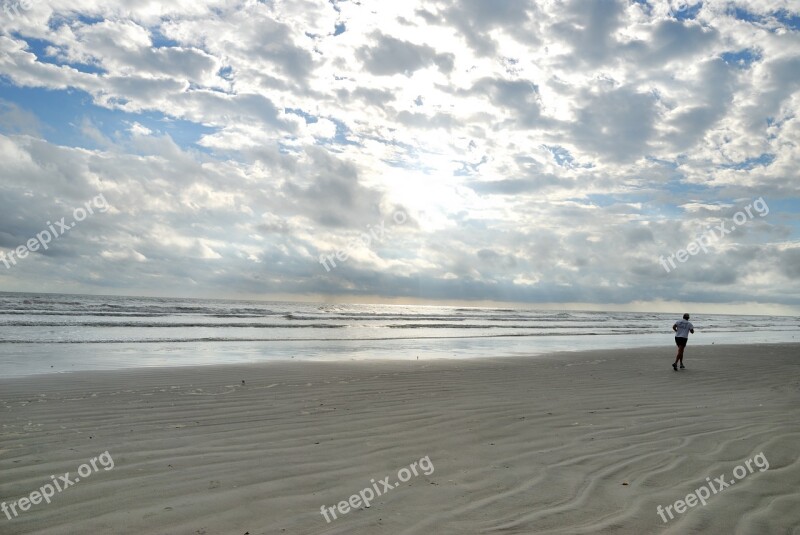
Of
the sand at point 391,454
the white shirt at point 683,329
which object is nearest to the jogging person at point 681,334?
the white shirt at point 683,329

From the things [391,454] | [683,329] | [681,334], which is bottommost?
[391,454]

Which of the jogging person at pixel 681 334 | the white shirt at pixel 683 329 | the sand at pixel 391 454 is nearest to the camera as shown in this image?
the sand at pixel 391 454

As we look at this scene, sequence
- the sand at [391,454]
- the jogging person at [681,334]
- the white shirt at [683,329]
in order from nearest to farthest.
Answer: the sand at [391,454] → the jogging person at [681,334] → the white shirt at [683,329]

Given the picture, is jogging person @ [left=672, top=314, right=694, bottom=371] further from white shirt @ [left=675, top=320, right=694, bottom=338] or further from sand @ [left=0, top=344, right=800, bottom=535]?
sand @ [left=0, top=344, right=800, bottom=535]

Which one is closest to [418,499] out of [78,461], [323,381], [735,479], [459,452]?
[459,452]

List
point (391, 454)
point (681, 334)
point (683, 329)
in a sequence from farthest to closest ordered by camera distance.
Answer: point (683, 329) < point (681, 334) < point (391, 454)

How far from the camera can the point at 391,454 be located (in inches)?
240

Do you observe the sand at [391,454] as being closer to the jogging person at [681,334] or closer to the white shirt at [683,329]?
the jogging person at [681,334]

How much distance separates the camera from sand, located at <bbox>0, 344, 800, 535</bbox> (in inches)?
167

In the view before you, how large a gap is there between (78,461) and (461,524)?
13.7ft

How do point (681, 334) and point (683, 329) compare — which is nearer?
point (681, 334)

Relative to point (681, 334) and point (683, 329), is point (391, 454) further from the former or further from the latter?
point (683, 329)

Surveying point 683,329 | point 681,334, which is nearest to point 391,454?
point 681,334

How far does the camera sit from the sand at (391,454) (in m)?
4.25
